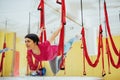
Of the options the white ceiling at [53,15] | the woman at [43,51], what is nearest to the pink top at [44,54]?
the woman at [43,51]

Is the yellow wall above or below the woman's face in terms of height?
below

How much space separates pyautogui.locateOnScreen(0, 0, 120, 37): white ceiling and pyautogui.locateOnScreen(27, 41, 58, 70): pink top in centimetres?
13

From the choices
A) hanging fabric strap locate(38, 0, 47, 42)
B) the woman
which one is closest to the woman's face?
the woman

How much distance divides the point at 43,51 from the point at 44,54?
3cm

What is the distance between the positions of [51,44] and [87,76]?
46cm

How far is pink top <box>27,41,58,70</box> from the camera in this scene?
1.99m

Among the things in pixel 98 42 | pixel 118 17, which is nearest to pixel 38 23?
pixel 98 42

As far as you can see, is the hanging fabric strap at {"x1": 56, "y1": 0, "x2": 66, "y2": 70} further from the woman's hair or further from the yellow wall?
the woman's hair

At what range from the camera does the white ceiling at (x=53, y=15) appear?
1.91 m

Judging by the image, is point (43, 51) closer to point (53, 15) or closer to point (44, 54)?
point (44, 54)

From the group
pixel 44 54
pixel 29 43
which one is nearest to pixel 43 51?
pixel 44 54

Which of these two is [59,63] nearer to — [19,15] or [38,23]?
[38,23]

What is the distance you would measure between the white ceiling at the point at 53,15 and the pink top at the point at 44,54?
5.2 inches

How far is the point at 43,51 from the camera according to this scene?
79.7 inches
